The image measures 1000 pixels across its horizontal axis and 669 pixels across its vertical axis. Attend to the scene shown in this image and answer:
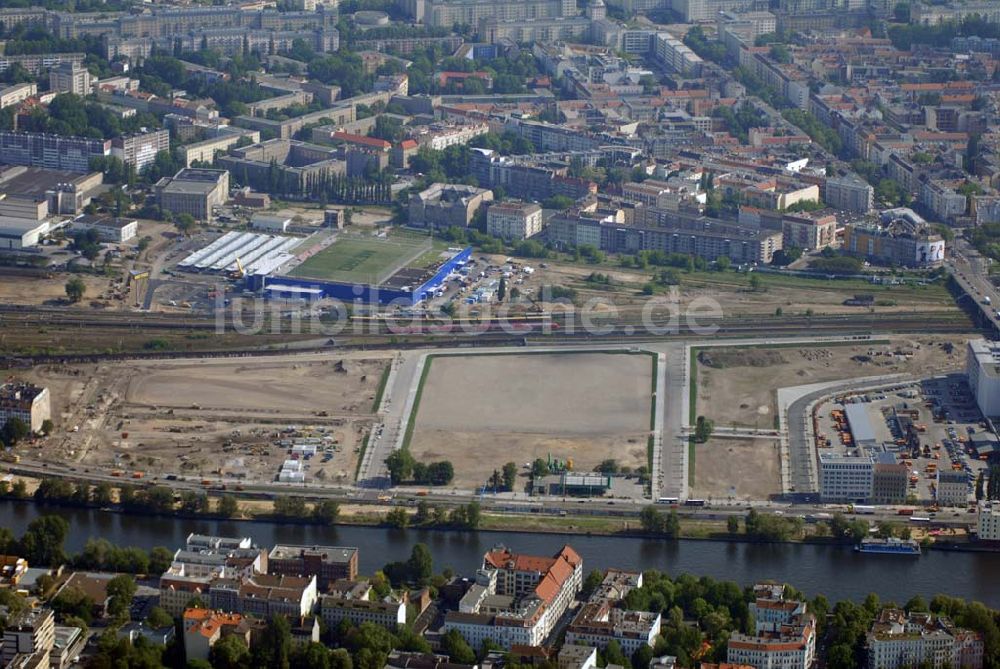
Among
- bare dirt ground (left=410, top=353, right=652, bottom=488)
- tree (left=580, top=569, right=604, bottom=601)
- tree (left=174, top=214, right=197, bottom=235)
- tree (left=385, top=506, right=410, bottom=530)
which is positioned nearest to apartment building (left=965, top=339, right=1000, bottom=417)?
bare dirt ground (left=410, top=353, right=652, bottom=488)

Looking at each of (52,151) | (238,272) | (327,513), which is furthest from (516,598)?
(52,151)

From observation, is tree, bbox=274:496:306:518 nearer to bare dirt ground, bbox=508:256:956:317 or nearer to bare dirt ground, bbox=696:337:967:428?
bare dirt ground, bbox=696:337:967:428

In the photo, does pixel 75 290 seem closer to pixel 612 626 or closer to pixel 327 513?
pixel 327 513

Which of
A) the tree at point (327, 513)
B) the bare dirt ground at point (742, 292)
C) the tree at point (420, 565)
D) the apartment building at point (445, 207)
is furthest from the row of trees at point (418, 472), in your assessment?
the apartment building at point (445, 207)

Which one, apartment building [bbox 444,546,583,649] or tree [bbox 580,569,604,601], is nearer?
apartment building [bbox 444,546,583,649]

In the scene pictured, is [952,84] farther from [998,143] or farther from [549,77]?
[549,77]
